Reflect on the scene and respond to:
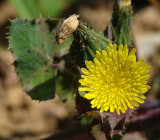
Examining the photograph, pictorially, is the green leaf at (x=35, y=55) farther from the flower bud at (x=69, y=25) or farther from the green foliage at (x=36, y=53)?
the flower bud at (x=69, y=25)

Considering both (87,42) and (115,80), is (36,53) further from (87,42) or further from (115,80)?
(115,80)

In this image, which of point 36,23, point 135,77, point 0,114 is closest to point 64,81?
point 36,23

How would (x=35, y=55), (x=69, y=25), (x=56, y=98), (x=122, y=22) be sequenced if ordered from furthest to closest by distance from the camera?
(x=56, y=98) < (x=35, y=55) < (x=122, y=22) < (x=69, y=25)

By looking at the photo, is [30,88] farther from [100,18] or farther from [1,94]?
[100,18]

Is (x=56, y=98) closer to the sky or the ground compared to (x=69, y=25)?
closer to the ground

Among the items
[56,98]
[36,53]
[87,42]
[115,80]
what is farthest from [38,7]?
[115,80]

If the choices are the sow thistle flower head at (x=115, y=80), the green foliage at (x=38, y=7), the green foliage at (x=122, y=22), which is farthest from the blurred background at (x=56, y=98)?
the sow thistle flower head at (x=115, y=80)

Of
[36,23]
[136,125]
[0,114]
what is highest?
[36,23]
